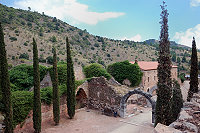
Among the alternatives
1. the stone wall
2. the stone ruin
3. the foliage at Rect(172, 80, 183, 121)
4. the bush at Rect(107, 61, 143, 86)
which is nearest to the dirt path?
the stone ruin

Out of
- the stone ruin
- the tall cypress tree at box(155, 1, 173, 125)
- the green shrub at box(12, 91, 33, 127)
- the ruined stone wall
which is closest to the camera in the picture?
the tall cypress tree at box(155, 1, 173, 125)

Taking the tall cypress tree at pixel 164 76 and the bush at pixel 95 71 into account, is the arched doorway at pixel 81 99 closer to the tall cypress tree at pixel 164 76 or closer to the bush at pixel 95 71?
the bush at pixel 95 71

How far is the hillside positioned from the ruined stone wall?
70.0ft

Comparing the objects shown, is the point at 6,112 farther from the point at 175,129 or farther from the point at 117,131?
the point at 175,129

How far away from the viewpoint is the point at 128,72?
25.9 m

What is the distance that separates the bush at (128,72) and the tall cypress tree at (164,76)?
50.6ft

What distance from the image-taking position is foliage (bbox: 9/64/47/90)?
1939cm

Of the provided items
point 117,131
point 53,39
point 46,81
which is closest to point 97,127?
point 117,131

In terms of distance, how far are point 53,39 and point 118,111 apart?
136 feet

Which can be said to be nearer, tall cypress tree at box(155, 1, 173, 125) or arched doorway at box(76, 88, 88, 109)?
tall cypress tree at box(155, 1, 173, 125)

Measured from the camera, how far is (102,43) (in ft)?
220

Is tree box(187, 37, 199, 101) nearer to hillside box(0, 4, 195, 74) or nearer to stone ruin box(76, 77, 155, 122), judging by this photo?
stone ruin box(76, 77, 155, 122)

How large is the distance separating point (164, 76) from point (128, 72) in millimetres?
16329

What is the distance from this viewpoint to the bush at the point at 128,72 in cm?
2562
